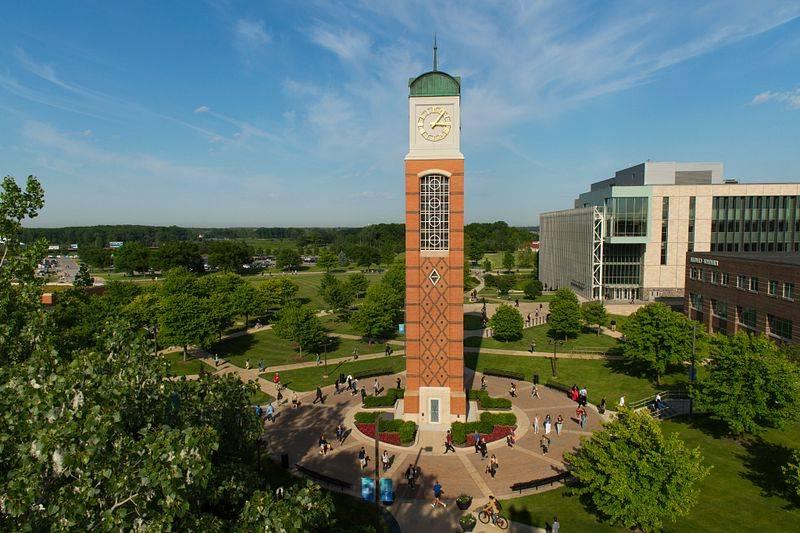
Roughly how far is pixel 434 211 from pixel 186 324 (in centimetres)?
2801

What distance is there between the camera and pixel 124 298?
5494 centimetres

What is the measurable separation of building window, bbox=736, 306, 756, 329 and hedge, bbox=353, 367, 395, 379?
115 ft

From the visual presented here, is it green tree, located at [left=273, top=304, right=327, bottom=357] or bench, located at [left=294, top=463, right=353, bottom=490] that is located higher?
green tree, located at [left=273, top=304, right=327, bottom=357]

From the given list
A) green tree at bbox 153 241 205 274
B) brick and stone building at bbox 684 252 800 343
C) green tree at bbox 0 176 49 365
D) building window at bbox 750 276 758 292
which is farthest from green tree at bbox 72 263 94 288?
green tree at bbox 153 241 205 274

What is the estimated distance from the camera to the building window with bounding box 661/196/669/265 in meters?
68.5

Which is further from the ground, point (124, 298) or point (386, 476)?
point (124, 298)

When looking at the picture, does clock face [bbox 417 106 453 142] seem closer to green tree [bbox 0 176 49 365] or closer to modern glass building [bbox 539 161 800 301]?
green tree [bbox 0 176 49 365]

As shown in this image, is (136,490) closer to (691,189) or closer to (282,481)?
(282,481)

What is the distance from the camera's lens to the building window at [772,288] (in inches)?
1690

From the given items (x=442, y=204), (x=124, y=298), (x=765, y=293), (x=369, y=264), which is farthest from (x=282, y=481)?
(x=369, y=264)

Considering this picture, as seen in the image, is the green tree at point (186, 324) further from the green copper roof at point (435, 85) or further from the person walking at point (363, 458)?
the green copper roof at point (435, 85)

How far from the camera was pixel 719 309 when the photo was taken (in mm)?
51875

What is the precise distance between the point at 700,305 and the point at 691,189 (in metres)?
20.8

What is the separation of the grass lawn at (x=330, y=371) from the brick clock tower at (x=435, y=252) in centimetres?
909
